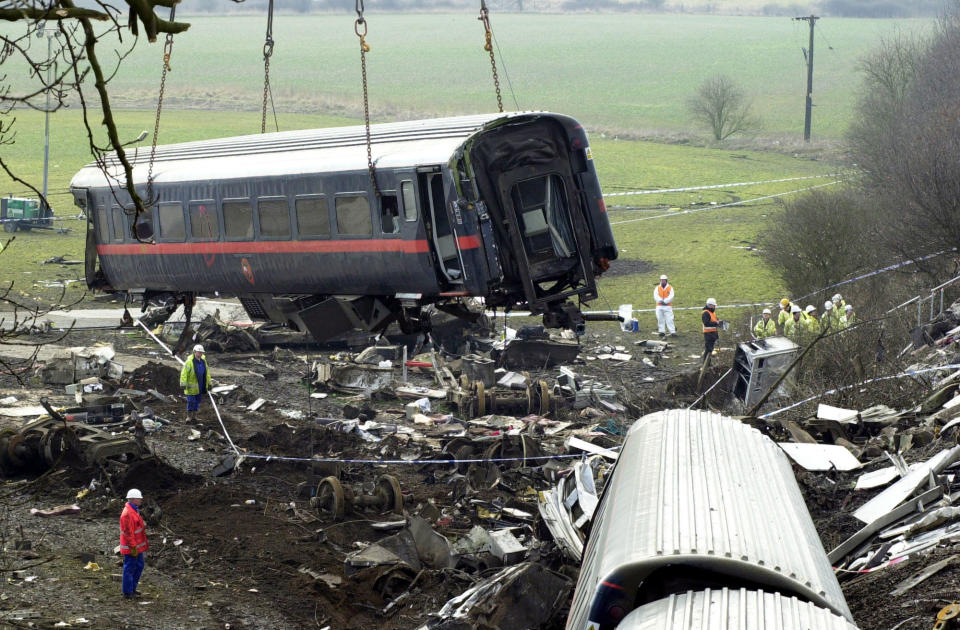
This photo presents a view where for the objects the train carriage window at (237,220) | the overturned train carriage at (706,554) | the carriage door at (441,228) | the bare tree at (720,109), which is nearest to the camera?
the overturned train carriage at (706,554)

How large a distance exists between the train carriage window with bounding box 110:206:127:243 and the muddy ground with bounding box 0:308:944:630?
298cm

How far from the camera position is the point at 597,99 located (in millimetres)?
88062

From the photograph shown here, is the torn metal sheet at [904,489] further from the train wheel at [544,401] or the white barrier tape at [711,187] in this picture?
the white barrier tape at [711,187]

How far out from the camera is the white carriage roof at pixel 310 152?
1395cm

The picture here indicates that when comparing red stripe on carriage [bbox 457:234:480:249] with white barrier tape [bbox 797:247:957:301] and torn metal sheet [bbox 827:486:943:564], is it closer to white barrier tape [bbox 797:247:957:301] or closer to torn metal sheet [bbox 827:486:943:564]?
torn metal sheet [bbox 827:486:943:564]

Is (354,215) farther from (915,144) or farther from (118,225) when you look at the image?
(915,144)

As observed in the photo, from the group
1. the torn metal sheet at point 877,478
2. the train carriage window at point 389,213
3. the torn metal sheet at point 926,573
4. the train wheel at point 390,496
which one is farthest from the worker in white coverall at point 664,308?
the torn metal sheet at point 926,573

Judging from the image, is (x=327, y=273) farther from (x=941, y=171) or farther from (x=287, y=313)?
(x=941, y=171)

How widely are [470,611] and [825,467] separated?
467 centimetres

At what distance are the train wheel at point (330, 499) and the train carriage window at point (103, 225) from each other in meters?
7.66

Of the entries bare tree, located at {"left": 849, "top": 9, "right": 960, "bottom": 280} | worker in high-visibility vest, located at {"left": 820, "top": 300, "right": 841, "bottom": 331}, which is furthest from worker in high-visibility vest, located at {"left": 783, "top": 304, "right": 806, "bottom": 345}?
bare tree, located at {"left": 849, "top": 9, "right": 960, "bottom": 280}

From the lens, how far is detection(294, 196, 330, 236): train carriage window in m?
15.1

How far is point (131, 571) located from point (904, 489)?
25.5 ft

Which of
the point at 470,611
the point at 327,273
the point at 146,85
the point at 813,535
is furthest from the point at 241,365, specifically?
the point at 146,85
